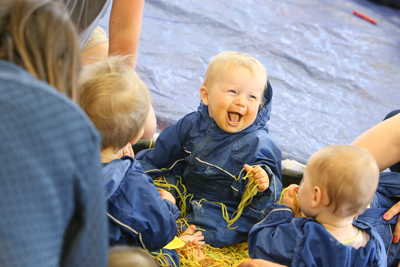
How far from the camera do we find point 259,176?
1235 millimetres

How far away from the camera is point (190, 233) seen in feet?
4.23

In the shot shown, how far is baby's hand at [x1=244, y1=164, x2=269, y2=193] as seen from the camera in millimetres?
1232

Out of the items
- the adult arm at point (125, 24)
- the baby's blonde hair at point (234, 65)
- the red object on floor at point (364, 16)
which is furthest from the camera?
the red object on floor at point (364, 16)

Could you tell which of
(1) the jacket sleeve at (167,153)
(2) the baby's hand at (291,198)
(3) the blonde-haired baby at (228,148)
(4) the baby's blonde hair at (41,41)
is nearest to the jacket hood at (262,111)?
(3) the blonde-haired baby at (228,148)

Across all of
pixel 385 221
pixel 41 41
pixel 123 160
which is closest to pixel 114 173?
pixel 123 160

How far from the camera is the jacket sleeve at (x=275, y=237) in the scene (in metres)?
1.06

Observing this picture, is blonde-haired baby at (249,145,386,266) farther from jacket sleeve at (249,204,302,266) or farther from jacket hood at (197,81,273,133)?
A: jacket hood at (197,81,273,133)

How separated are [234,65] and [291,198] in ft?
1.61

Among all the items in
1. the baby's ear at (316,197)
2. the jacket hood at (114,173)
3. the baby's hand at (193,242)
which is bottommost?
the baby's hand at (193,242)

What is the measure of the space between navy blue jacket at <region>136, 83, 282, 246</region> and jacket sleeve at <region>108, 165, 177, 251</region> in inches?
13.5

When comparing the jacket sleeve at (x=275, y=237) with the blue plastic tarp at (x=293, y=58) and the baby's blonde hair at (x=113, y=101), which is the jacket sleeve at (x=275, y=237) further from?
the blue plastic tarp at (x=293, y=58)

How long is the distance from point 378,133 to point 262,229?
1.99ft

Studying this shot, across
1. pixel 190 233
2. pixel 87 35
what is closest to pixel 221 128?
pixel 190 233

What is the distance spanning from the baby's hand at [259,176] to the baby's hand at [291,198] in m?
0.09
